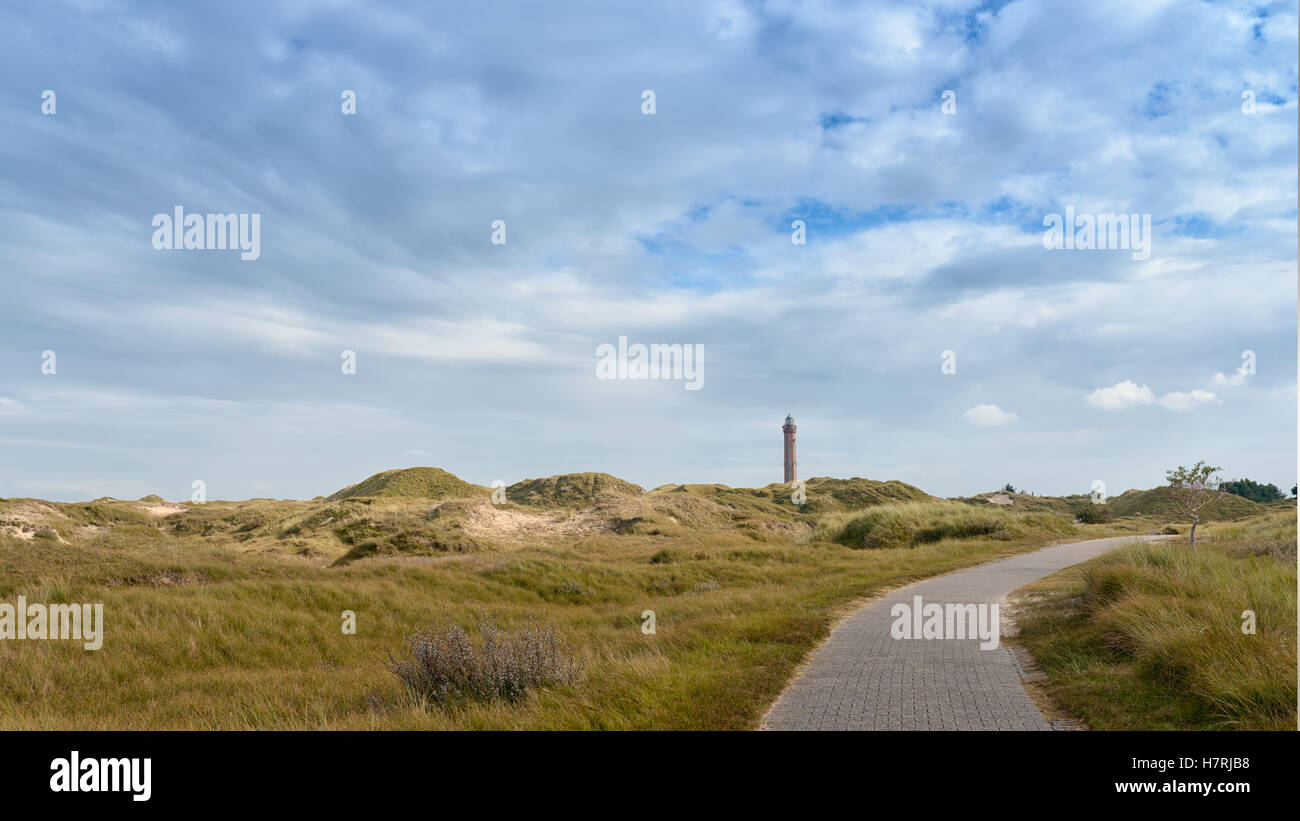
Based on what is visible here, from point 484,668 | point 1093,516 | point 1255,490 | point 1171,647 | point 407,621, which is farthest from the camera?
point 1255,490

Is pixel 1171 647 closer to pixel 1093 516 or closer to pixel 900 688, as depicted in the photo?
pixel 900 688

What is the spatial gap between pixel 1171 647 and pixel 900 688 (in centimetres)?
306

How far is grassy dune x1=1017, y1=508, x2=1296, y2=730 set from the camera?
6594 millimetres

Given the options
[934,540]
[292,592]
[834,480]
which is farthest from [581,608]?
[834,480]

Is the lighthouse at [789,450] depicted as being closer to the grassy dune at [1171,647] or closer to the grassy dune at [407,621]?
the grassy dune at [407,621]

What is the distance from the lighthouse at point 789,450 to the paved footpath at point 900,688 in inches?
3338

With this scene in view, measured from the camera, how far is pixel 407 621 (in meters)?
17.4

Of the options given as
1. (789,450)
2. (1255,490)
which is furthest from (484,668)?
(1255,490)

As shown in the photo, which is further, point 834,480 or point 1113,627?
point 834,480

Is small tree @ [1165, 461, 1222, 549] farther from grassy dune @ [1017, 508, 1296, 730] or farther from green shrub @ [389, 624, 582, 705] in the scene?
green shrub @ [389, 624, 582, 705]
